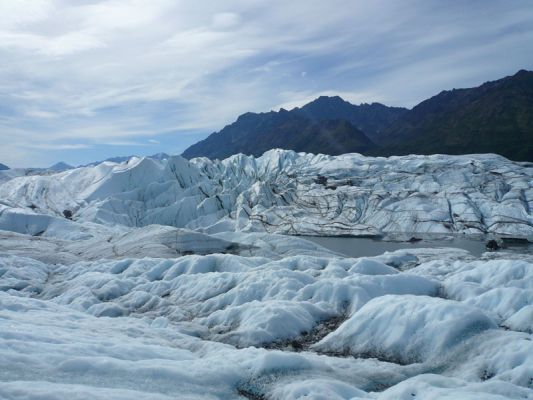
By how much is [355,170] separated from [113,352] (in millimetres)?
83701

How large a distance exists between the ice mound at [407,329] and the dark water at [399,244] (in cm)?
3606

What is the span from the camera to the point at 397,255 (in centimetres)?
2669

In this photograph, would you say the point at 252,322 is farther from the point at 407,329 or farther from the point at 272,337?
A: the point at 407,329

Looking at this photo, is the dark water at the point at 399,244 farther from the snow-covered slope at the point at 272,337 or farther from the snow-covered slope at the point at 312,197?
the snow-covered slope at the point at 272,337

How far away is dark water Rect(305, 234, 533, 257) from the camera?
164ft

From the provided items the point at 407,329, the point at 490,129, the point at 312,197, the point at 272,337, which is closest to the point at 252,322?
the point at 272,337

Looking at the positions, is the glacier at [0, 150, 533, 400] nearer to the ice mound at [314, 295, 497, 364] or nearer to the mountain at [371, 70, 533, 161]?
the ice mound at [314, 295, 497, 364]

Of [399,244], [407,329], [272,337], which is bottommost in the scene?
[399,244]

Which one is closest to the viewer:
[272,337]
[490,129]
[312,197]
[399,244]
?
[272,337]

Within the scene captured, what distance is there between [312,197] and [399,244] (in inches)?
1025

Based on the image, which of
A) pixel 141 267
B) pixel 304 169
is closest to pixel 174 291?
pixel 141 267

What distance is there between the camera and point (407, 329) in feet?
37.0

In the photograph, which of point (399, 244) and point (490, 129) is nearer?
point (399, 244)

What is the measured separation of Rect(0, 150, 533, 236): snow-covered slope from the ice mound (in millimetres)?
48995
